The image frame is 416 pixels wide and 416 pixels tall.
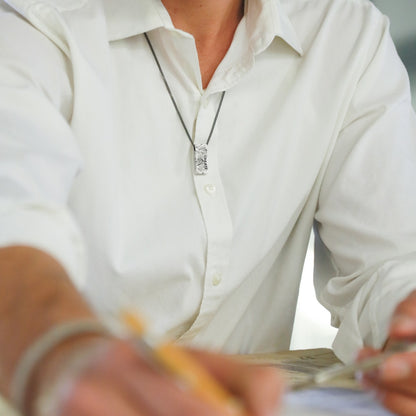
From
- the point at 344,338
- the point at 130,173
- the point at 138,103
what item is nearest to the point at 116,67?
the point at 138,103

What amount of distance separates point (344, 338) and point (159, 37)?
0.51m

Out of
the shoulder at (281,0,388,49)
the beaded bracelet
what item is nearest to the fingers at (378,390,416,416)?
the beaded bracelet

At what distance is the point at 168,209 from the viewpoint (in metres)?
1.08

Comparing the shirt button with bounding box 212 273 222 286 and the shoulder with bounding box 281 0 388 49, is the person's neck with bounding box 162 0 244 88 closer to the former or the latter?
the shoulder with bounding box 281 0 388 49

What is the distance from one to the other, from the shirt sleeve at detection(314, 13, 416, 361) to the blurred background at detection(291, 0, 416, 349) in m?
0.44

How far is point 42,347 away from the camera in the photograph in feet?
1.55

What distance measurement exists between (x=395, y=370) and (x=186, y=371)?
0.37 meters

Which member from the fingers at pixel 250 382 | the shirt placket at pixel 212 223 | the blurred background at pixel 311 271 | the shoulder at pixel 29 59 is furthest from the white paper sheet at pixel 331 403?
the blurred background at pixel 311 271

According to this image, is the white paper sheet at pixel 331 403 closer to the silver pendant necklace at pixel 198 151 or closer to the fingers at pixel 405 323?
the fingers at pixel 405 323

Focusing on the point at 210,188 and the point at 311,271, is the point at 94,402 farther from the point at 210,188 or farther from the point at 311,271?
the point at 311,271

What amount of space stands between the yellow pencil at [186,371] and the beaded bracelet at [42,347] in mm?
33

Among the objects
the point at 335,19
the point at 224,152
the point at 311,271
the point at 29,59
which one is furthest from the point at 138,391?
the point at 311,271

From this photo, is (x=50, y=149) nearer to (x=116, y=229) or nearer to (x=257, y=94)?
(x=116, y=229)

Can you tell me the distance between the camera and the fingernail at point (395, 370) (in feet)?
2.44
